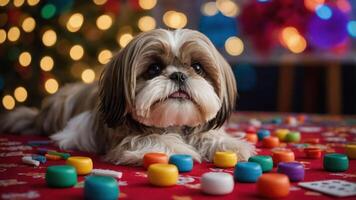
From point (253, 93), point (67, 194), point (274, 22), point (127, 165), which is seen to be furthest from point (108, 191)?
point (253, 93)

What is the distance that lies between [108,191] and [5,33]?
312 cm

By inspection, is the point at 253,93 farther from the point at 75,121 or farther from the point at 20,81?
the point at 75,121

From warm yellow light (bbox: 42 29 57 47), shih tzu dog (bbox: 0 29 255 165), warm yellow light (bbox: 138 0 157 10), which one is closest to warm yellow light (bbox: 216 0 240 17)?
warm yellow light (bbox: 138 0 157 10)

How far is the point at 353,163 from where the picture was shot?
2416 millimetres

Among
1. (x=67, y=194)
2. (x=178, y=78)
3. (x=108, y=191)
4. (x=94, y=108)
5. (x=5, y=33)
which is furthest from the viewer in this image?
(x=5, y=33)

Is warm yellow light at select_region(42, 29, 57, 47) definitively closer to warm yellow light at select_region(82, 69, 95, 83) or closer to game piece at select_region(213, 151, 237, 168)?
warm yellow light at select_region(82, 69, 95, 83)

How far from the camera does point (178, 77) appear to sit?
91.0 inches

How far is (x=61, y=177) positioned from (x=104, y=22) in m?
3.29

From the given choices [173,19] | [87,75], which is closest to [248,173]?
[87,75]

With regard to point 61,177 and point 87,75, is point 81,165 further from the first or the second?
point 87,75

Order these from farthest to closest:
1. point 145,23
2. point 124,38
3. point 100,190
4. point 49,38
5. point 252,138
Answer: point 145,23
point 124,38
point 49,38
point 252,138
point 100,190

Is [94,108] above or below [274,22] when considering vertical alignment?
below

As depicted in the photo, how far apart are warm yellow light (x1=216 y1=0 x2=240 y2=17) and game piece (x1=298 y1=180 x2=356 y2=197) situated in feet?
19.1

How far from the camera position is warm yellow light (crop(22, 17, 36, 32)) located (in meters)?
4.32
